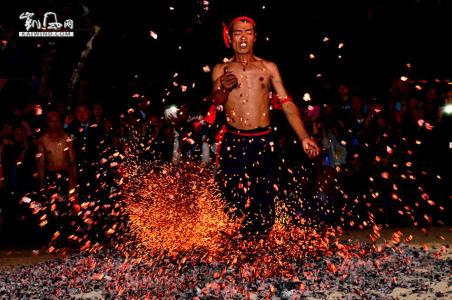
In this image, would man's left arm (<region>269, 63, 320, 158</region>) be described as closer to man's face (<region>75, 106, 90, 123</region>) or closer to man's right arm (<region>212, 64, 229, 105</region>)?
man's right arm (<region>212, 64, 229, 105</region>)

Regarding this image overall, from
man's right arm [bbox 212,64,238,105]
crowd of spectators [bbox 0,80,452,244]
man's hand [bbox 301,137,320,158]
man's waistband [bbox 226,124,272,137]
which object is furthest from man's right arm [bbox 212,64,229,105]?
crowd of spectators [bbox 0,80,452,244]

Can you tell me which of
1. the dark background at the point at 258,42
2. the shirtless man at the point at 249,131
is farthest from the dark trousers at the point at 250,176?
the dark background at the point at 258,42

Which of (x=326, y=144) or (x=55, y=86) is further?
(x=55, y=86)

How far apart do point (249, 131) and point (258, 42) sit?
13.0 m

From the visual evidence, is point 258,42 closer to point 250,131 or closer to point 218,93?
point 250,131

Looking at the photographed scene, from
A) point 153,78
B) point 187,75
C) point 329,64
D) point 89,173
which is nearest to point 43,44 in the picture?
point 153,78

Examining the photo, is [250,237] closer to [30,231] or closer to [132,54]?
[30,231]

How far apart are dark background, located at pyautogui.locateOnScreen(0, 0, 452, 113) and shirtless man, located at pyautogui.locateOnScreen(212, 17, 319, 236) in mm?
8926

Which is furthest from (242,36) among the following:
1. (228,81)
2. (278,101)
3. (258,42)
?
(258,42)

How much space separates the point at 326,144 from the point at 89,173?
331cm

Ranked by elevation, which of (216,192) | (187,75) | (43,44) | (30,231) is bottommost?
(30,231)

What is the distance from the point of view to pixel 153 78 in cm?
2056

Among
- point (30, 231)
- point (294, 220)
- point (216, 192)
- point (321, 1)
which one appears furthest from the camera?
point (321, 1)

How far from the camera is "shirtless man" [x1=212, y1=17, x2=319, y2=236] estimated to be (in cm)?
616
